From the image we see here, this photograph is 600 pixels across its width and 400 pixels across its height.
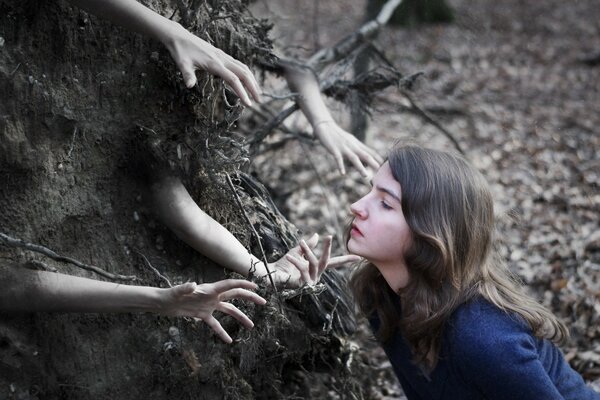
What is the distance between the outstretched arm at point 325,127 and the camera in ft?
11.2

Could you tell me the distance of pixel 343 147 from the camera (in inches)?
136

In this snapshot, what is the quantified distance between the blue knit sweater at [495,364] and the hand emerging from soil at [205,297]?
811mm

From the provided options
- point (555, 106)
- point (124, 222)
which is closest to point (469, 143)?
point (555, 106)

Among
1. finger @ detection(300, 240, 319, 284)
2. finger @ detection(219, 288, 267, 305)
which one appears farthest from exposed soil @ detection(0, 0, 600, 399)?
finger @ detection(219, 288, 267, 305)

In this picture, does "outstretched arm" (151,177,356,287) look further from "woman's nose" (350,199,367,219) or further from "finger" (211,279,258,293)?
"finger" (211,279,258,293)

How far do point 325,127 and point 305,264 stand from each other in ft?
3.40

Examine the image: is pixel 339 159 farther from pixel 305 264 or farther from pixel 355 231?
pixel 305 264

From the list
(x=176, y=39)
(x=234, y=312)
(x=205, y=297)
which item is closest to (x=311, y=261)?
(x=234, y=312)

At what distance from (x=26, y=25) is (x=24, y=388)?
1.37m

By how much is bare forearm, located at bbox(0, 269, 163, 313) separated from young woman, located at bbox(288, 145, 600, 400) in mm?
659

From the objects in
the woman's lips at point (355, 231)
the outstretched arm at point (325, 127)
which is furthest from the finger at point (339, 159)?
the woman's lips at point (355, 231)

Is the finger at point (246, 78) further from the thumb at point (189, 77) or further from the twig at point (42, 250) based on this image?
the twig at point (42, 250)

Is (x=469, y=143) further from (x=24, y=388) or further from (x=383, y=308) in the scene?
(x=24, y=388)

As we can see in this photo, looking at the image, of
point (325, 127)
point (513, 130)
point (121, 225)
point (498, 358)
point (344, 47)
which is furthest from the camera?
point (513, 130)
